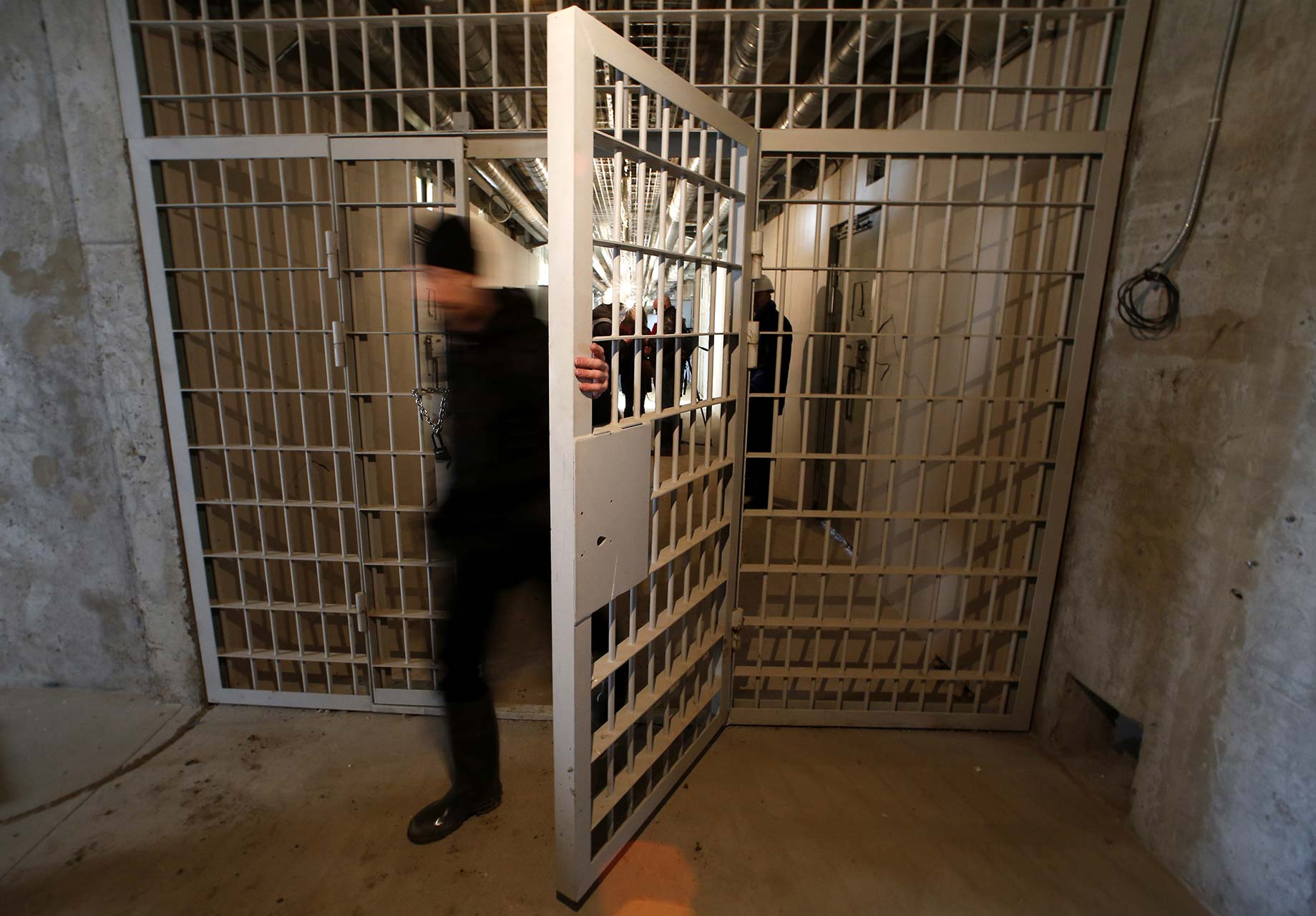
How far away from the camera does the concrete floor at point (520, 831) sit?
1819 millimetres

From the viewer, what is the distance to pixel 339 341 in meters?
2.35

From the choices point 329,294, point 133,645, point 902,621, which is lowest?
point 133,645

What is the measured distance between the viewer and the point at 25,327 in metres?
2.43

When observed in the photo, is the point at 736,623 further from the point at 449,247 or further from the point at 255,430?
the point at 255,430

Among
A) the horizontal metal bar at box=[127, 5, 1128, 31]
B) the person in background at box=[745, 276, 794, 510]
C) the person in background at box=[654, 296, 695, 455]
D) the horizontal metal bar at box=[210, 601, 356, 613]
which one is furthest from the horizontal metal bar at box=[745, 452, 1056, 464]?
the horizontal metal bar at box=[210, 601, 356, 613]

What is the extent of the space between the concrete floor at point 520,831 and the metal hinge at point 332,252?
1.87 metres

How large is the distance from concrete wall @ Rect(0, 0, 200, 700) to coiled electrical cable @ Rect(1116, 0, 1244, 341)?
146 inches

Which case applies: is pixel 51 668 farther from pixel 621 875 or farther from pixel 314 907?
pixel 621 875

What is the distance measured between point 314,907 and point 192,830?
62cm

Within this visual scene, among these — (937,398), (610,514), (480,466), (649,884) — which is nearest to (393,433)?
(480,466)

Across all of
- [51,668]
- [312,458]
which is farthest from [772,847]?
[51,668]

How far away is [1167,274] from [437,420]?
2.70 metres

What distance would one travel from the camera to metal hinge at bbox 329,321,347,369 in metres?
2.34

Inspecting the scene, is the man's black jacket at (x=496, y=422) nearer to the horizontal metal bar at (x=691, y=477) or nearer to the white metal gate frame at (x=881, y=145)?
the horizontal metal bar at (x=691, y=477)
